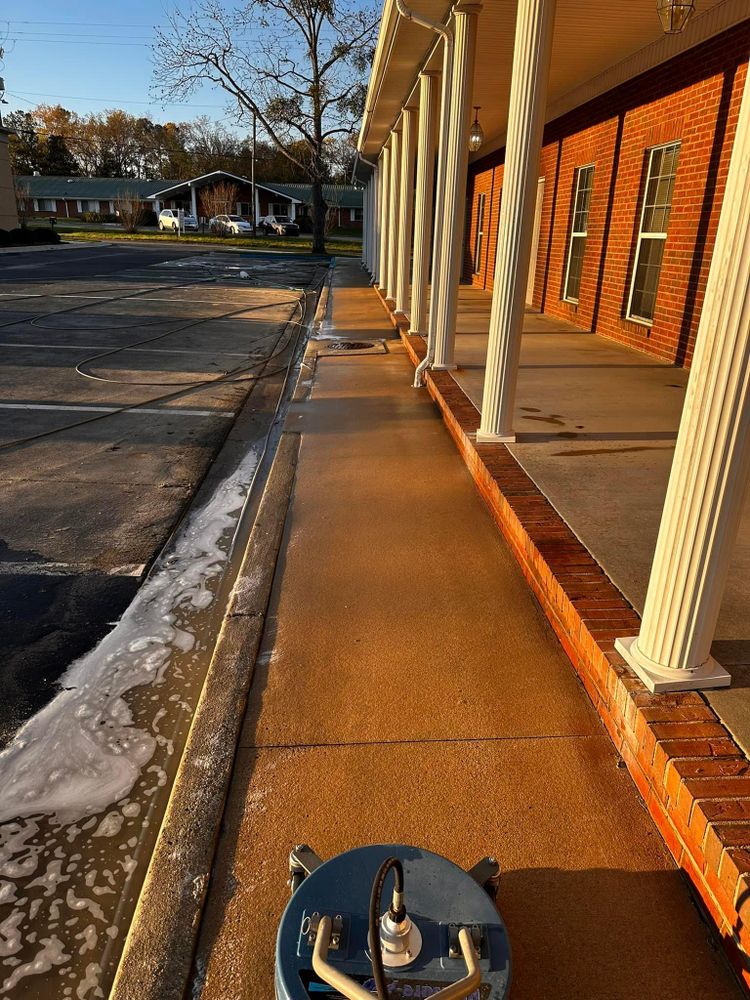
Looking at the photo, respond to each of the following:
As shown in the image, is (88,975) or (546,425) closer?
(88,975)

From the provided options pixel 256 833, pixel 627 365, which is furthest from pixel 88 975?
pixel 627 365

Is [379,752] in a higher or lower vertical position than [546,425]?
lower

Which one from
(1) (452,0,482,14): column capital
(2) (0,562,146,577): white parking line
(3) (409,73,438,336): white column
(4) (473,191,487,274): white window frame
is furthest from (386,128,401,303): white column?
(2) (0,562,146,577): white parking line

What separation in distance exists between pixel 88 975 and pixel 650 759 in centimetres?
172

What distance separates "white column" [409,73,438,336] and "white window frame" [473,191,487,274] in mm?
8081

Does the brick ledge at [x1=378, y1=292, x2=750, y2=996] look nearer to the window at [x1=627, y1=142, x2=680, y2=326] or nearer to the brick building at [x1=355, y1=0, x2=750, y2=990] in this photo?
the brick building at [x1=355, y1=0, x2=750, y2=990]

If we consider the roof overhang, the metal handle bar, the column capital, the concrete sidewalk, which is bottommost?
the concrete sidewalk

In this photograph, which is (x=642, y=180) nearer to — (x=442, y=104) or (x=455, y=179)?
(x=442, y=104)

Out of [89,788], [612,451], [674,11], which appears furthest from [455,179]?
[89,788]

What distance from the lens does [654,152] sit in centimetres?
832

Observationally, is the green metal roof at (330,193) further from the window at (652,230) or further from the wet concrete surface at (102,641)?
the wet concrete surface at (102,641)

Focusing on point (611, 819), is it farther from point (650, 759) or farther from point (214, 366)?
point (214, 366)

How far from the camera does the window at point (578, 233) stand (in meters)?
→ 10.6

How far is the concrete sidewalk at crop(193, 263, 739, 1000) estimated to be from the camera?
1851 mm
